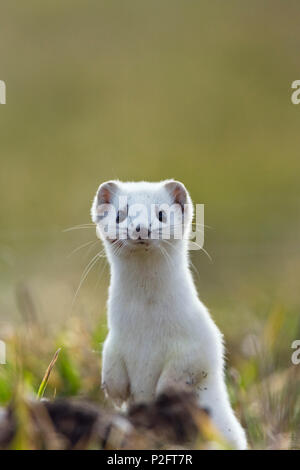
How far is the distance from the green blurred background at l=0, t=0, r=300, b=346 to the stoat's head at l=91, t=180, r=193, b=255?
6.30 ft

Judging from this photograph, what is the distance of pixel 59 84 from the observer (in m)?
33.2

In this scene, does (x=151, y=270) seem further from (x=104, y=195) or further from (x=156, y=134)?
(x=156, y=134)

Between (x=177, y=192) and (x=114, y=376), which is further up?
(x=177, y=192)

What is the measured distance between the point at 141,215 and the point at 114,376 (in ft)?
2.87

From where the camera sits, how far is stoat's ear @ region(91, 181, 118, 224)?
18.1 ft

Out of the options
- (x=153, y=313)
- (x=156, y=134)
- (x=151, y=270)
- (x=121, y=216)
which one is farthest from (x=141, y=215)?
(x=156, y=134)

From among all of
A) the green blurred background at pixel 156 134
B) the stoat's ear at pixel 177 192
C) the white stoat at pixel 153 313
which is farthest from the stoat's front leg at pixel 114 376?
the green blurred background at pixel 156 134

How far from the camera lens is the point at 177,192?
5.57 meters

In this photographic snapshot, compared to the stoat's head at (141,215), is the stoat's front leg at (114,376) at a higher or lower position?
lower

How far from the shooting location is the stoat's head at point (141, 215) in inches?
203

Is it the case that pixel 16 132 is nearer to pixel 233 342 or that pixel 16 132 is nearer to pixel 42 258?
pixel 42 258

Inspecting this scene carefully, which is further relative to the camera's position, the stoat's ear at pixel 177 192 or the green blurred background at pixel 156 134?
the green blurred background at pixel 156 134

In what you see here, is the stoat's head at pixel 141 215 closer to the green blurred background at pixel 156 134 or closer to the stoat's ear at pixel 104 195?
the stoat's ear at pixel 104 195

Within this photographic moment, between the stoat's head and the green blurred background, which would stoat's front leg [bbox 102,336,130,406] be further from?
the green blurred background
